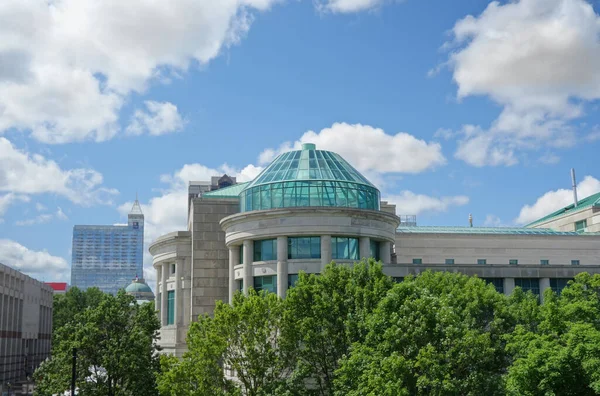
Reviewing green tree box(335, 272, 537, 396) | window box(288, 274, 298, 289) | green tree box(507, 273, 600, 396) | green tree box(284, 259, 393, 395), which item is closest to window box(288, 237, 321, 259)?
window box(288, 274, 298, 289)

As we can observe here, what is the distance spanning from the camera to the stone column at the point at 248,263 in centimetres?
4944

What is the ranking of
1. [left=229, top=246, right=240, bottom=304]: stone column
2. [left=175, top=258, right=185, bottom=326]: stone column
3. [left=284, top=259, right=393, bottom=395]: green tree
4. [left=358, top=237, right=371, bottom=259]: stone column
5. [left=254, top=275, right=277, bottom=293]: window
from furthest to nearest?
[left=175, top=258, right=185, bottom=326]: stone column
[left=229, top=246, right=240, bottom=304]: stone column
[left=358, top=237, right=371, bottom=259]: stone column
[left=254, top=275, right=277, bottom=293]: window
[left=284, top=259, right=393, bottom=395]: green tree

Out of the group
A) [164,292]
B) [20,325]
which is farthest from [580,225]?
[20,325]

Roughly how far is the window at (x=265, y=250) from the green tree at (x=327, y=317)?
1249 centimetres

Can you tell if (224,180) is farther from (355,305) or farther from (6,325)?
(355,305)

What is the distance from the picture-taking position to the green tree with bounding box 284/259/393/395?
34875 millimetres

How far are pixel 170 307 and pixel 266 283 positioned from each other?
1683cm

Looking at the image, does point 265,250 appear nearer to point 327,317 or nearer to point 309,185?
point 309,185

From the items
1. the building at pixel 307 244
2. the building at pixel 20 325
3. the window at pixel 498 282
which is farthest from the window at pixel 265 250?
the building at pixel 20 325

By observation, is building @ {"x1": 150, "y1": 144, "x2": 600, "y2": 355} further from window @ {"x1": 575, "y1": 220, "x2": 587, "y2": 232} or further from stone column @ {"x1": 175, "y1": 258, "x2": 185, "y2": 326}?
window @ {"x1": 575, "y1": 220, "x2": 587, "y2": 232}

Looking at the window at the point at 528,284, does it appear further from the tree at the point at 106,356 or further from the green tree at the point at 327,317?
the tree at the point at 106,356

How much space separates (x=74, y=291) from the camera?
357ft

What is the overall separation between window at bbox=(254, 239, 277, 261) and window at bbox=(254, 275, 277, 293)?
140 centimetres

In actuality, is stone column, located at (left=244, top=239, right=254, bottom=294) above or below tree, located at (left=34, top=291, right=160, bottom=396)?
above
